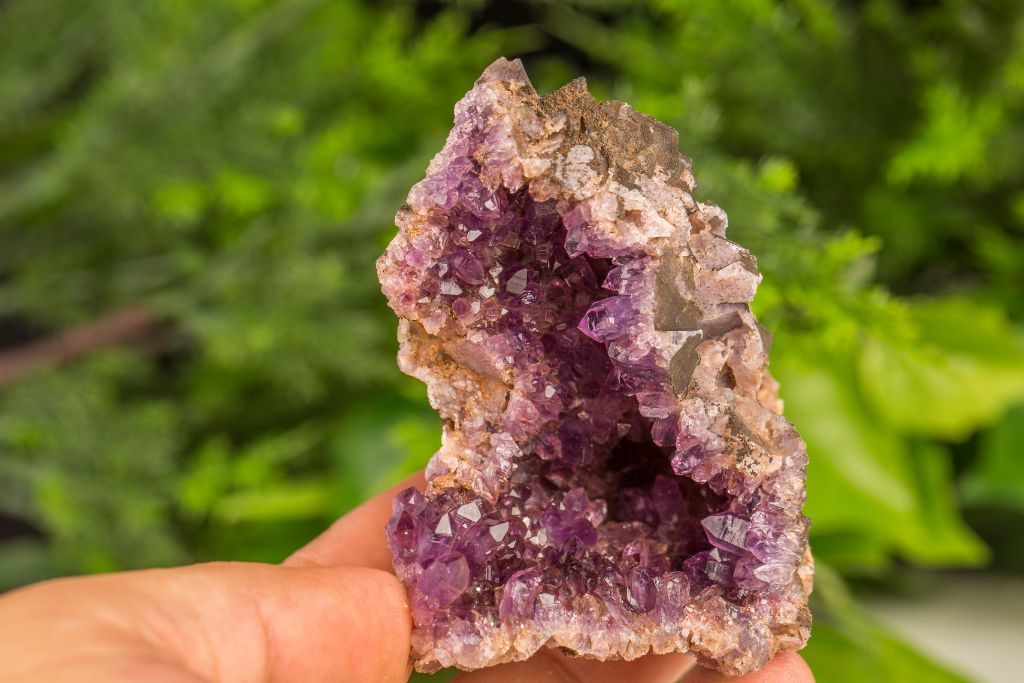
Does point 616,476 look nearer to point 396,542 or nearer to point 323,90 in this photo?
point 396,542

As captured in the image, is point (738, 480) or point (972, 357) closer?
point (738, 480)

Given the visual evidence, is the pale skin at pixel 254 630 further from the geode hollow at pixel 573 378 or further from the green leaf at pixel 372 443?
the green leaf at pixel 372 443

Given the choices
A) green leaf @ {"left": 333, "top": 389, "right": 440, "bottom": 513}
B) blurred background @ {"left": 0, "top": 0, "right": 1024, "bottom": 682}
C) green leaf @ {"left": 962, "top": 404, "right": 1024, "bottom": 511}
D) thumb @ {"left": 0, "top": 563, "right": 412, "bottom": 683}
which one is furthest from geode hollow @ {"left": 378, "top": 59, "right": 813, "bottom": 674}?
green leaf @ {"left": 962, "top": 404, "right": 1024, "bottom": 511}

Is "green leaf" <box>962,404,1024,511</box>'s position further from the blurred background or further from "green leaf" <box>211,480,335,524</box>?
"green leaf" <box>211,480,335,524</box>

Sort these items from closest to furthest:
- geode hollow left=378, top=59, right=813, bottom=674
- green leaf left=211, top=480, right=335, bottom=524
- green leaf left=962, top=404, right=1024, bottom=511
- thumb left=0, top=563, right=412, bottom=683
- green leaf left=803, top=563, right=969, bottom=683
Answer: thumb left=0, top=563, right=412, bottom=683
geode hollow left=378, top=59, right=813, bottom=674
green leaf left=803, top=563, right=969, bottom=683
green leaf left=962, top=404, right=1024, bottom=511
green leaf left=211, top=480, right=335, bottom=524

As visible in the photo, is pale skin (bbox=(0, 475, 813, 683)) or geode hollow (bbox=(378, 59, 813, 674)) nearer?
pale skin (bbox=(0, 475, 813, 683))

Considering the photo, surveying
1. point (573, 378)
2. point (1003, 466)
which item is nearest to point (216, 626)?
point (573, 378)

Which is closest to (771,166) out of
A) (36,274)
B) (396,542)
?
(396,542)
